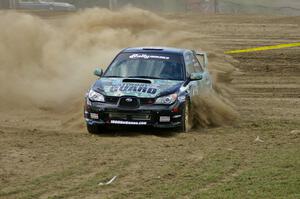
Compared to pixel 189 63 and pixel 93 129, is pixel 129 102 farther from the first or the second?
pixel 189 63

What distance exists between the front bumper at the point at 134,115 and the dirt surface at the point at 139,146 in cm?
24

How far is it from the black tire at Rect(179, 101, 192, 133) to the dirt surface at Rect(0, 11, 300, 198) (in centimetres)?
18

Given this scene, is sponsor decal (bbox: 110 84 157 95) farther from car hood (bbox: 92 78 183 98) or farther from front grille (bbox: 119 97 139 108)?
front grille (bbox: 119 97 139 108)

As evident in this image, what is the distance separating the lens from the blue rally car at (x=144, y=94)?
12.8 metres

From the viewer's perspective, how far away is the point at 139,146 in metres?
11.4

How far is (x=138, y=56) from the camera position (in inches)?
562

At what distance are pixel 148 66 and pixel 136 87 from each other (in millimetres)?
1105

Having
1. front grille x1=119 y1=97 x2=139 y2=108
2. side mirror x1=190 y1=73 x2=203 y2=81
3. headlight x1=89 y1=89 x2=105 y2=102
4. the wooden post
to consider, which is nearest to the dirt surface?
front grille x1=119 y1=97 x2=139 y2=108

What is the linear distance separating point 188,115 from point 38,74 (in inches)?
299

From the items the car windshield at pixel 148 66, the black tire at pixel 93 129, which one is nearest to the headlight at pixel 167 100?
the car windshield at pixel 148 66

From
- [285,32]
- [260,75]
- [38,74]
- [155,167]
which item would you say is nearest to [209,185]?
[155,167]

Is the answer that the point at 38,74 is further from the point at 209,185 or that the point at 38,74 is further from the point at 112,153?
the point at 209,185

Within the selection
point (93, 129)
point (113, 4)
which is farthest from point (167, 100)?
point (113, 4)

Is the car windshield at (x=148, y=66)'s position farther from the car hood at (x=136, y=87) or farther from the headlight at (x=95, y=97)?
the headlight at (x=95, y=97)
